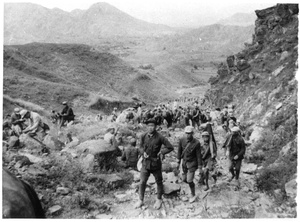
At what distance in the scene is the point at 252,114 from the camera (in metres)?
15.4

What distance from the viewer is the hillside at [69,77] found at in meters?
23.9

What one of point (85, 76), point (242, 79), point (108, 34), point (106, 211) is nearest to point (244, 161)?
point (106, 211)

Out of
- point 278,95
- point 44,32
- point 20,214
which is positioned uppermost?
point 44,32

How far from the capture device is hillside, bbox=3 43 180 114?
23.9 m

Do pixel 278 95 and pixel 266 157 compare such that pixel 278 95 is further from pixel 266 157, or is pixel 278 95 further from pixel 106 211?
pixel 106 211

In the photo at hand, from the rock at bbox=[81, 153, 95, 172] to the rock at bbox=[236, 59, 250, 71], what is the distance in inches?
738

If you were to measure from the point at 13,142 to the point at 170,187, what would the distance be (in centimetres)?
468

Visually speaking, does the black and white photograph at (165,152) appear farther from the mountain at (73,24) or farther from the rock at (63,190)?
the mountain at (73,24)

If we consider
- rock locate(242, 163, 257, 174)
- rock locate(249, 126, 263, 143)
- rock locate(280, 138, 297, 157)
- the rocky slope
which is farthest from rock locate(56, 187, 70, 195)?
rock locate(249, 126, 263, 143)

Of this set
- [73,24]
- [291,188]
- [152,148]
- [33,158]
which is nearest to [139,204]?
[152,148]

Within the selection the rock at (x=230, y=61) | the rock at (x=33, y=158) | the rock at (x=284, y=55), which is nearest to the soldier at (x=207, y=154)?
the rock at (x=33, y=158)

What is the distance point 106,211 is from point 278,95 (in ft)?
34.3

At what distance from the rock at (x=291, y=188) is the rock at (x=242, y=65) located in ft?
→ 59.2

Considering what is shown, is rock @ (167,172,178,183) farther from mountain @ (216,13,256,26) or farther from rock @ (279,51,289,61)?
A: mountain @ (216,13,256,26)
